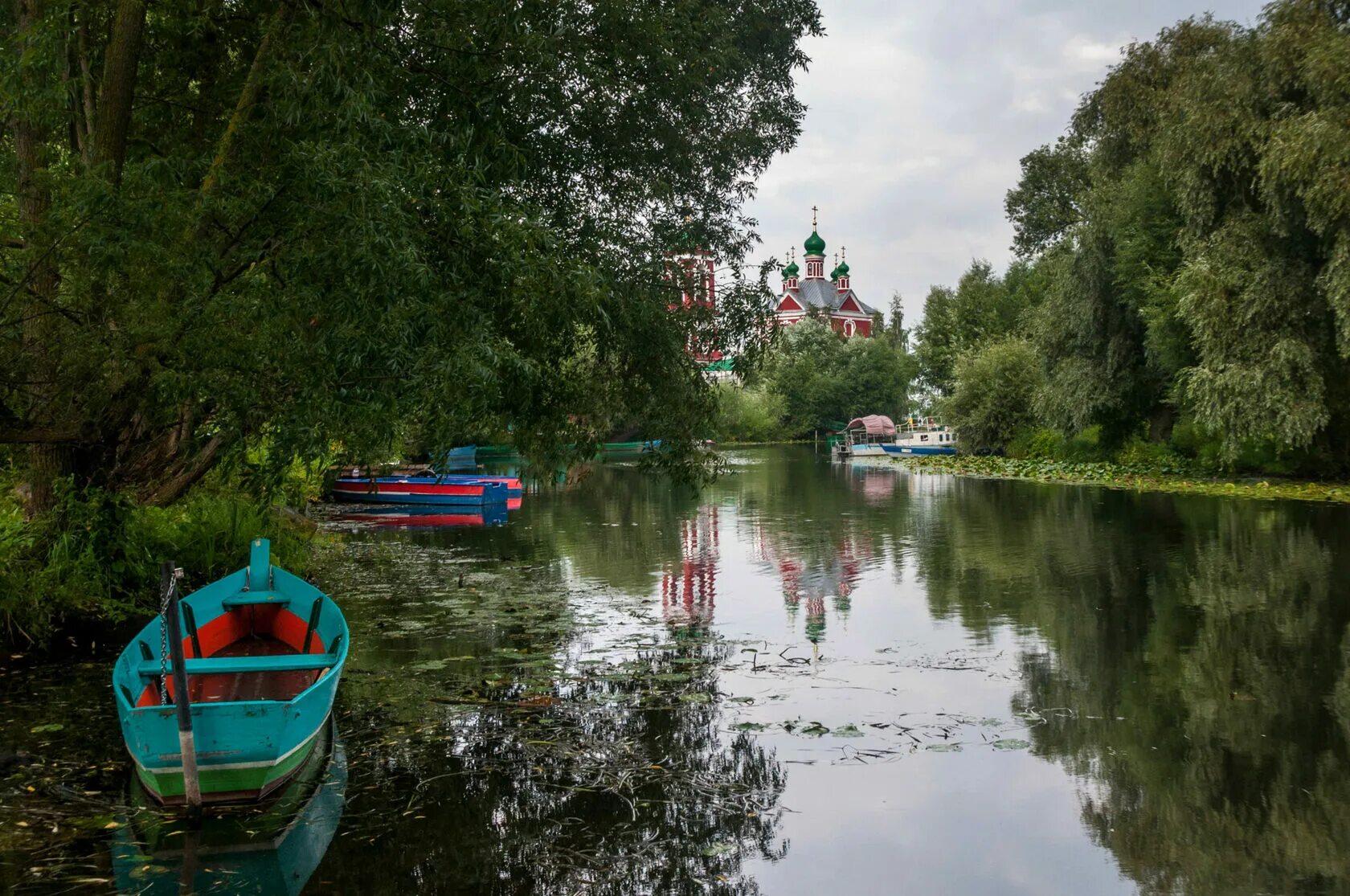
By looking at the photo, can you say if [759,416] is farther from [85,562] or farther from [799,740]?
[799,740]

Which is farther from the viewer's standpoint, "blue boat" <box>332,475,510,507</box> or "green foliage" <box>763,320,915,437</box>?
"green foliage" <box>763,320,915,437</box>

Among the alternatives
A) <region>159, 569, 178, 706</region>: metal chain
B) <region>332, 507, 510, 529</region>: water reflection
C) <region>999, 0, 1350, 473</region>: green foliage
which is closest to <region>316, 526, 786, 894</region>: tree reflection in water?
<region>159, 569, 178, 706</region>: metal chain

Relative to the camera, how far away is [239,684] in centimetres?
844

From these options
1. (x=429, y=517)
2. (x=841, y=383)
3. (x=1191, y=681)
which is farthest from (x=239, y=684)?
(x=841, y=383)

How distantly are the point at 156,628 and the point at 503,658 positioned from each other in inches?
154

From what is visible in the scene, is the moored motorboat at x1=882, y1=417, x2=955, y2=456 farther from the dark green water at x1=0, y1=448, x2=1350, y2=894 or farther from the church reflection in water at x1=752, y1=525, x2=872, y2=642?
the dark green water at x1=0, y1=448, x2=1350, y2=894

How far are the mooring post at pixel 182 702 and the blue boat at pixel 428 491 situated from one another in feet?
73.2

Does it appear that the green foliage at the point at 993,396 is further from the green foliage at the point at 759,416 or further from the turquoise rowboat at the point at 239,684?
the turquoise rowboat at the point at 239,684

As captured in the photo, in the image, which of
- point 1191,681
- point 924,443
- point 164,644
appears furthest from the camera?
point 924,443

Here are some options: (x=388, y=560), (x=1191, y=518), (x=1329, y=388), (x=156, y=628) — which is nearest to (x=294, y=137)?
(x=156, y=628)

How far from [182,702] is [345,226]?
12.3ft

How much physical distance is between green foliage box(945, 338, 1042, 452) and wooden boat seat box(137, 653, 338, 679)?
42618 millimetres

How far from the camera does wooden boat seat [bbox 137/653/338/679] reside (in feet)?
26.3

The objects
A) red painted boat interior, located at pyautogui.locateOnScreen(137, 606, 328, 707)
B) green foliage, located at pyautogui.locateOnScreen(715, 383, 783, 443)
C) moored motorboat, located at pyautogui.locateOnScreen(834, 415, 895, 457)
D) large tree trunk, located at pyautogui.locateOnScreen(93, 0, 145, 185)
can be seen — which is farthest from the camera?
green foliage, located at pyautogui.locateOnScreen(715, 383, 783, 443)
